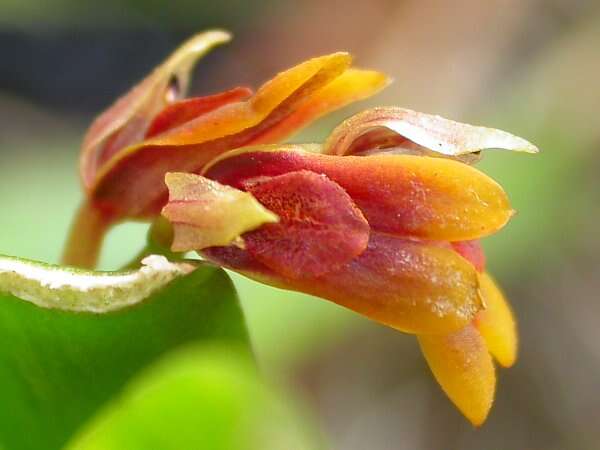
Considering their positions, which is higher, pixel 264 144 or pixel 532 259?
pixel 264 144

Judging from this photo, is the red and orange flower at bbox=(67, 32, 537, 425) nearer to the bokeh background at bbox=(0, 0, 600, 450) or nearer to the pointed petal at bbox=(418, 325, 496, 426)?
the pointed petal at bbox=(418, 325, 496, 426)

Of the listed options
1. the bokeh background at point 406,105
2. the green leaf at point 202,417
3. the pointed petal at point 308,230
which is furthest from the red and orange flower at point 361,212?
the bokeh background at point 406,105

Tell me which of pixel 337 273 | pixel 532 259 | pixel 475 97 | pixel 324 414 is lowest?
pixel 324 414

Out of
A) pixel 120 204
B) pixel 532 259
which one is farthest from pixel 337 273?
pixel 532 259

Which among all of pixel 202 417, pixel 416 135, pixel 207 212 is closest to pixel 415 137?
pixel 416 135

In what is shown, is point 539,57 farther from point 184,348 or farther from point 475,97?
point 184,348

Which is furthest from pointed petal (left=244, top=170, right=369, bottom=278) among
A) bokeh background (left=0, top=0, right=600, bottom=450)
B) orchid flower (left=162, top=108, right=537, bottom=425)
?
bokeh background (left=0, top=0, right=600, bottom=450)

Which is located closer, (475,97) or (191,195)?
(191,195)
